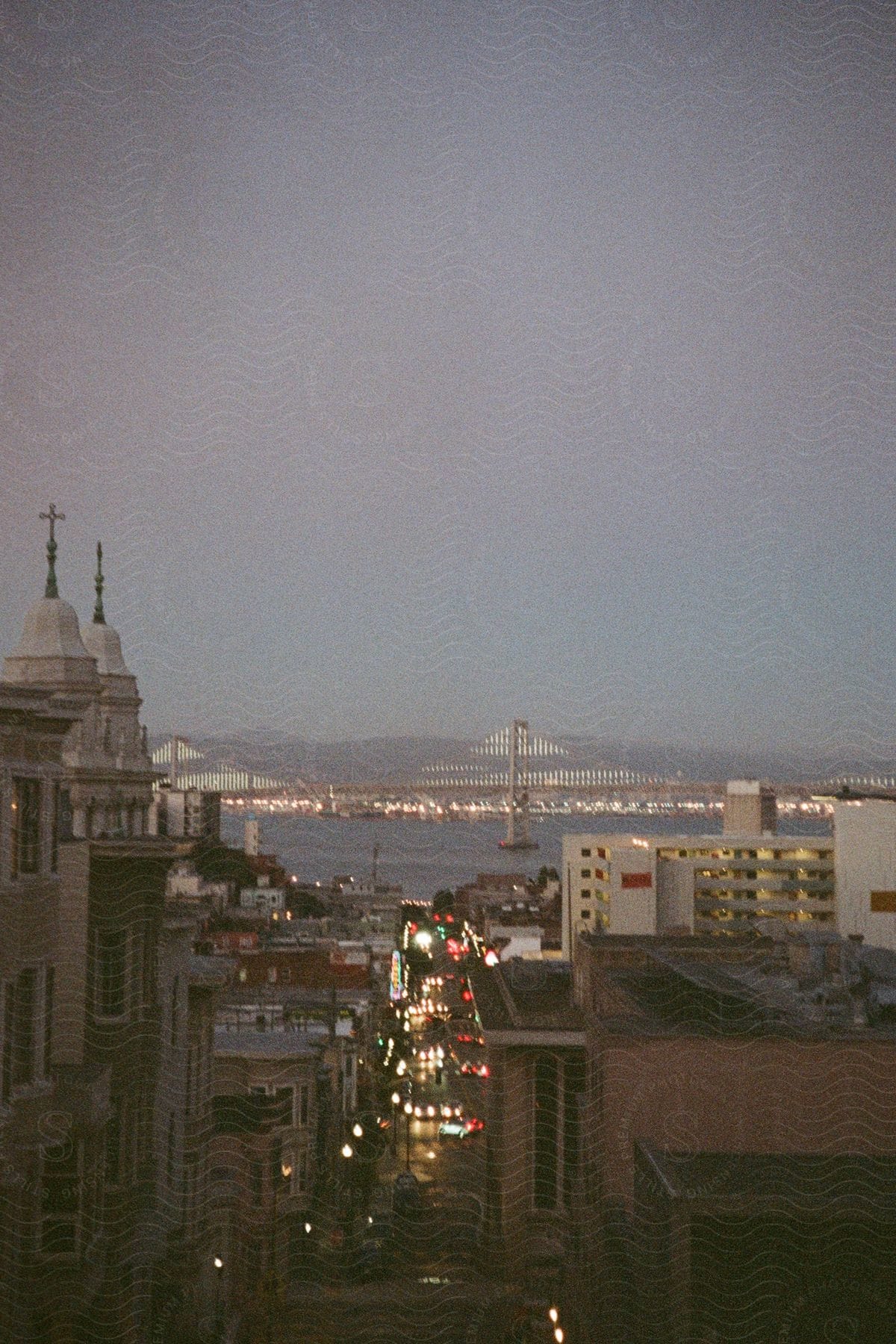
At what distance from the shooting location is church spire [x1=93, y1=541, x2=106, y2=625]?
236 centimetres

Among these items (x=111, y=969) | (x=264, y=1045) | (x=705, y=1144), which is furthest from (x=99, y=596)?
(x=264, y=1045)

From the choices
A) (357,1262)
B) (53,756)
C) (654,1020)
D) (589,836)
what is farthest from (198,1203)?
(589,836)

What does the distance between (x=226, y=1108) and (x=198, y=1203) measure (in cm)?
99

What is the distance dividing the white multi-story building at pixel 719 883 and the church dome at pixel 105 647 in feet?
30.0

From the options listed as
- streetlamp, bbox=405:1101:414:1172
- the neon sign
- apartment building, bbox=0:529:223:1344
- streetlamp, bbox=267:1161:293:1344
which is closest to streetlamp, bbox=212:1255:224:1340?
streetlamp, bbox=267:1161:293:1344

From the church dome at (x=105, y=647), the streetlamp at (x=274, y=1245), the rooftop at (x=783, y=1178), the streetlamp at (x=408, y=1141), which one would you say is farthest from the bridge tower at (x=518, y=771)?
the streetlamp at (x=408, y=1141)

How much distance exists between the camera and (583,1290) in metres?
2.49

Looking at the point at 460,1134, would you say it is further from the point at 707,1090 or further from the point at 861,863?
the point at 861,863

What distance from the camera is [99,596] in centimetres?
292

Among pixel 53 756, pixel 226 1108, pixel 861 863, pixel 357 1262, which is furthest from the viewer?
pixel 861 863

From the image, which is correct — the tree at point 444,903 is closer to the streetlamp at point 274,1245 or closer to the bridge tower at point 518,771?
the streetlamp at point 274,1245

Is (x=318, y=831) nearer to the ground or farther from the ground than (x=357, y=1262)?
farther from the ground

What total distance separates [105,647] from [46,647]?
22.0 inches

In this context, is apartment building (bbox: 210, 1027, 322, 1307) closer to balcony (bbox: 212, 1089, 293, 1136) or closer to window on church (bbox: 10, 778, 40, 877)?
balcony (bbox: 212, 1089, 293, 1136)
